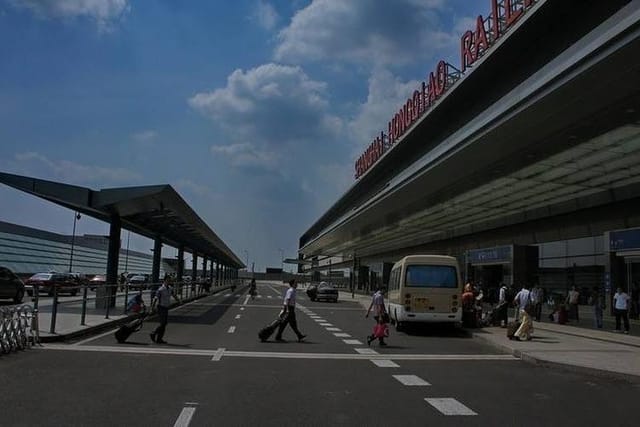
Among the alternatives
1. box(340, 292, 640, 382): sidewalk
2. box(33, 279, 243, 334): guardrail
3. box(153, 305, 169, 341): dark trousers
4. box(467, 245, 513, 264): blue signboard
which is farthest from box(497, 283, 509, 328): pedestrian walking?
box(33, 279, 243, 334): guardrail

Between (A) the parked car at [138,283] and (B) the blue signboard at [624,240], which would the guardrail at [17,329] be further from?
(B) the blue signboard at [624,240]

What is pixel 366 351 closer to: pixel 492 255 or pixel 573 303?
pixel 573 303

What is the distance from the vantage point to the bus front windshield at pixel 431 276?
21.7 metres

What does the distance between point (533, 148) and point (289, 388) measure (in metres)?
14.0

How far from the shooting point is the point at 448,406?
890 cm

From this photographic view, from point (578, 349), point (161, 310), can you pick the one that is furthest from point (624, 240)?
point (161, 310)

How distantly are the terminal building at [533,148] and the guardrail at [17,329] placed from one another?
43.8 ft

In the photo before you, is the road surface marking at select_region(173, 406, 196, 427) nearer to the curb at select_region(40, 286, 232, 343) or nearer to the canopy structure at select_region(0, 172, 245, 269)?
the curb at select_region(40, 286, 232, 343)

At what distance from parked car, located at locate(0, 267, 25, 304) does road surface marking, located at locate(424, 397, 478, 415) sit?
82.4 feet

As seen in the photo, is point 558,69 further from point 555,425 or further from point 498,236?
point 498,236

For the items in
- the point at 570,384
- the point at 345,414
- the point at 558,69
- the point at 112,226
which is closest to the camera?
the point at 345,414

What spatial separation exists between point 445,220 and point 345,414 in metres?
36.9

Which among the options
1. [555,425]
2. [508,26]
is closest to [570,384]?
[555,425]

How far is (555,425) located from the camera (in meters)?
7.86
